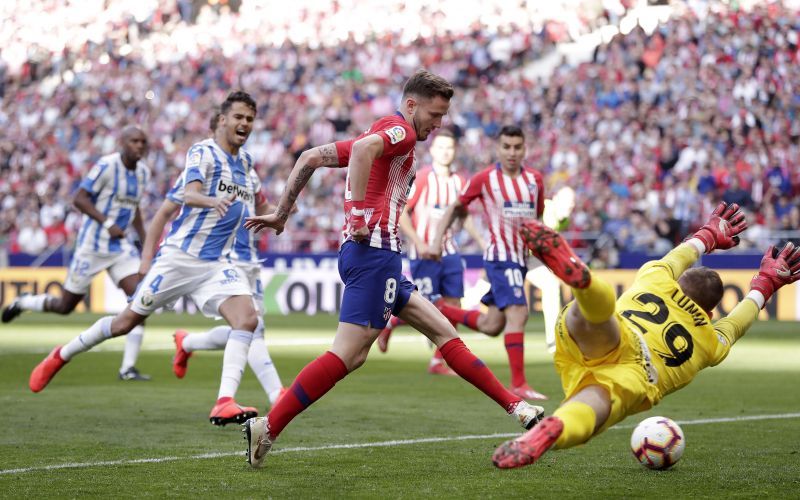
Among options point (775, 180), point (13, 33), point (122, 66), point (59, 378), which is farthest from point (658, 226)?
point (13, 33)

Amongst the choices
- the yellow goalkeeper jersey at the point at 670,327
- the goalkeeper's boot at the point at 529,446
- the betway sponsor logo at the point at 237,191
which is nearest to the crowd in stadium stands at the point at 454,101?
the betway sponsor logo at the point at 237,191

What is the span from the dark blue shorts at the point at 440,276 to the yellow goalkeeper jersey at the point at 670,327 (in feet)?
20.1

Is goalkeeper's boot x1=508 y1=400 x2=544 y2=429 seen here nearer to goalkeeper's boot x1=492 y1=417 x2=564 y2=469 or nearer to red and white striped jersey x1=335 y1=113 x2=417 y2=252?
red and white striped jersey x1=335 y1=113 x2=417 y2=252

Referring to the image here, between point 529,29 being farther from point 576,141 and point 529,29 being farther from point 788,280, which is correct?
point 788,280

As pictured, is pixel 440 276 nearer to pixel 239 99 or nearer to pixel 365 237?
pixel 239 99

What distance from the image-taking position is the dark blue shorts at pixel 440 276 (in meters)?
12.5

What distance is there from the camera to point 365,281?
6348 mm

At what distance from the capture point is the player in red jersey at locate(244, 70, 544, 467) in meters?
6.27

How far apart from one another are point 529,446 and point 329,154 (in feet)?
7.09

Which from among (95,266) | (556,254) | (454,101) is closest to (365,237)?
(556,254)

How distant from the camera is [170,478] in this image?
5.98 meters

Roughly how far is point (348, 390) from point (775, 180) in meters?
13.0

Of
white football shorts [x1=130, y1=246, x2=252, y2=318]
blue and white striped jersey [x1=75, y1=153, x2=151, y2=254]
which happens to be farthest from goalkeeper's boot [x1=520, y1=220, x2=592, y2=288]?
blue and white striped jersey [x1=75, y1=153, x2=151, y2=254]

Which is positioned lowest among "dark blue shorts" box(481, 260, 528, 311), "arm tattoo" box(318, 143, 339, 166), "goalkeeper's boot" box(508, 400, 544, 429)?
"goalkeeper's boot" box(508, 400, 544, 429)
